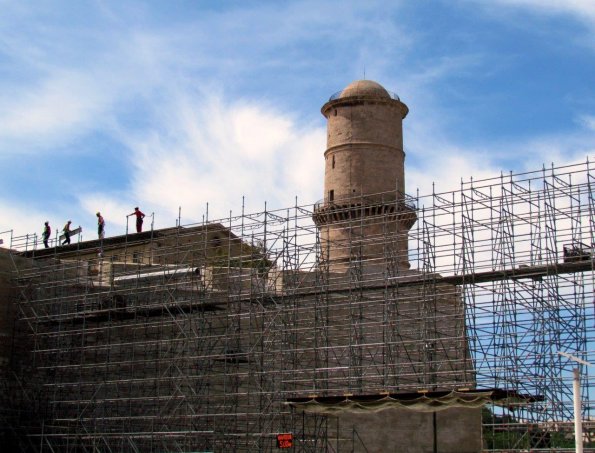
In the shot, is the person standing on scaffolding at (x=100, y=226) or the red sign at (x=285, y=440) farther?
the person standing on scaffolding at (x=100, y=226)

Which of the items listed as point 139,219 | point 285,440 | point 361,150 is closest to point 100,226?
point 139,219

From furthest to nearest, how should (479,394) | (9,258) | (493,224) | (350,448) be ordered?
(9,258) → (350,448) → (493,224) → (479,394)

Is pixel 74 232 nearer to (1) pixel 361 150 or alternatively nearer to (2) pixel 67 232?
(2) pixel 67 232

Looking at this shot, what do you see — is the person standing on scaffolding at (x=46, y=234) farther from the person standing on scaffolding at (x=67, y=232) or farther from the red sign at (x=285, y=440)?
the red sign at (x=285, y=440)

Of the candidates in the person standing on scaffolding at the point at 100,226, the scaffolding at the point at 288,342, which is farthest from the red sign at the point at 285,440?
the person standing on scaffolding at the point at 100,226

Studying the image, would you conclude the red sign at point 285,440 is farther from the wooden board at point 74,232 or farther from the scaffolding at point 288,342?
the wooden board at point 74,232

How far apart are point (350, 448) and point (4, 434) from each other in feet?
36.7

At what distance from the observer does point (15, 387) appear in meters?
30.4

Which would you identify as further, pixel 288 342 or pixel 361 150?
pixel 361 150

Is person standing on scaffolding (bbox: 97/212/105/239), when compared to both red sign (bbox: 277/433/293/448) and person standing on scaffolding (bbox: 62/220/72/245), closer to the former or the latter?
person standing on scaffolding (bbox: 62/220/72/245)

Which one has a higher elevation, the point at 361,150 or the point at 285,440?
the point at 361,150

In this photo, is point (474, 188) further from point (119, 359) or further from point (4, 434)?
point (4, 434)

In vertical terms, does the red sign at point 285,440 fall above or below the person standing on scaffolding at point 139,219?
below

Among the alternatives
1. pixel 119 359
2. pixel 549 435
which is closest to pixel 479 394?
pixel 549 435
